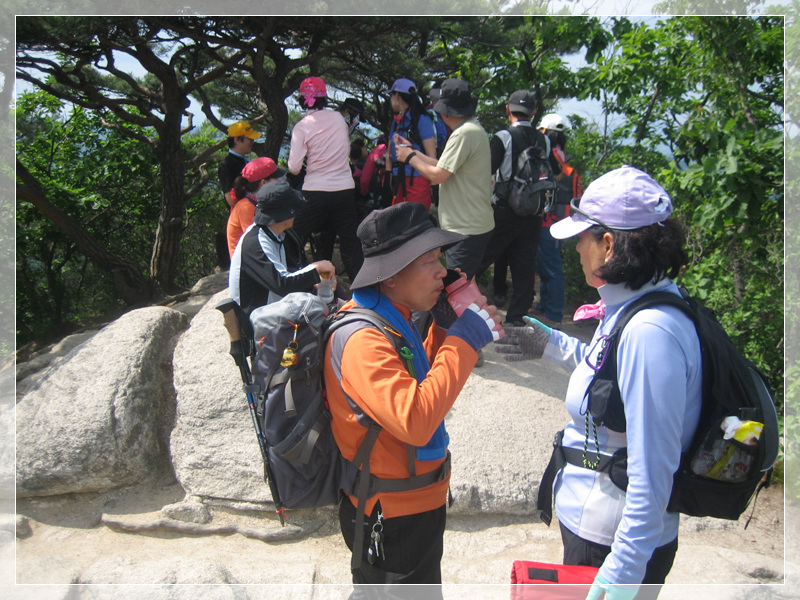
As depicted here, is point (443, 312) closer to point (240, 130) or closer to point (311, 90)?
point (311, 90)

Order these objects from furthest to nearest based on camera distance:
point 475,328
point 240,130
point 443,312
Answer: point 240,130
point 443,312
point 475,328

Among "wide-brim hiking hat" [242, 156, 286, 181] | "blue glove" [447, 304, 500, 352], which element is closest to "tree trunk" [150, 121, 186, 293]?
"wide-brim hiking hat" [242, 156, 286, 181]

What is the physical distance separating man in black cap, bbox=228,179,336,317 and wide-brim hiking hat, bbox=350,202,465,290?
144 cm

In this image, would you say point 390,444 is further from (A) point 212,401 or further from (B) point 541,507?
(A) point 212,401

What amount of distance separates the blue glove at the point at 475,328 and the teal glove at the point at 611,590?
0.71 metres

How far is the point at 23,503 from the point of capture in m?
4.04

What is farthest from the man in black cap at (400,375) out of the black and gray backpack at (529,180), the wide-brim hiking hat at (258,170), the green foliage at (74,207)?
the green foliage at (74,207)

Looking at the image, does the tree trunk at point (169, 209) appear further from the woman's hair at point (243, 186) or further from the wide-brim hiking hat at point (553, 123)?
the wide-brim hiking hat at point (553, 123)

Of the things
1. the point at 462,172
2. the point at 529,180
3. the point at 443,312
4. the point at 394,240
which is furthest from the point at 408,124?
the point at 394,240

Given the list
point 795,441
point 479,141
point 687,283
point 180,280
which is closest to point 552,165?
point 479,141

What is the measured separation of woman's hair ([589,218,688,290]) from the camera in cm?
163

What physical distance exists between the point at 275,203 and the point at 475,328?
192cm

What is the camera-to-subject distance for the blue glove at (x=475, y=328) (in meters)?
1.85

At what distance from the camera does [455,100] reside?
165 inches
